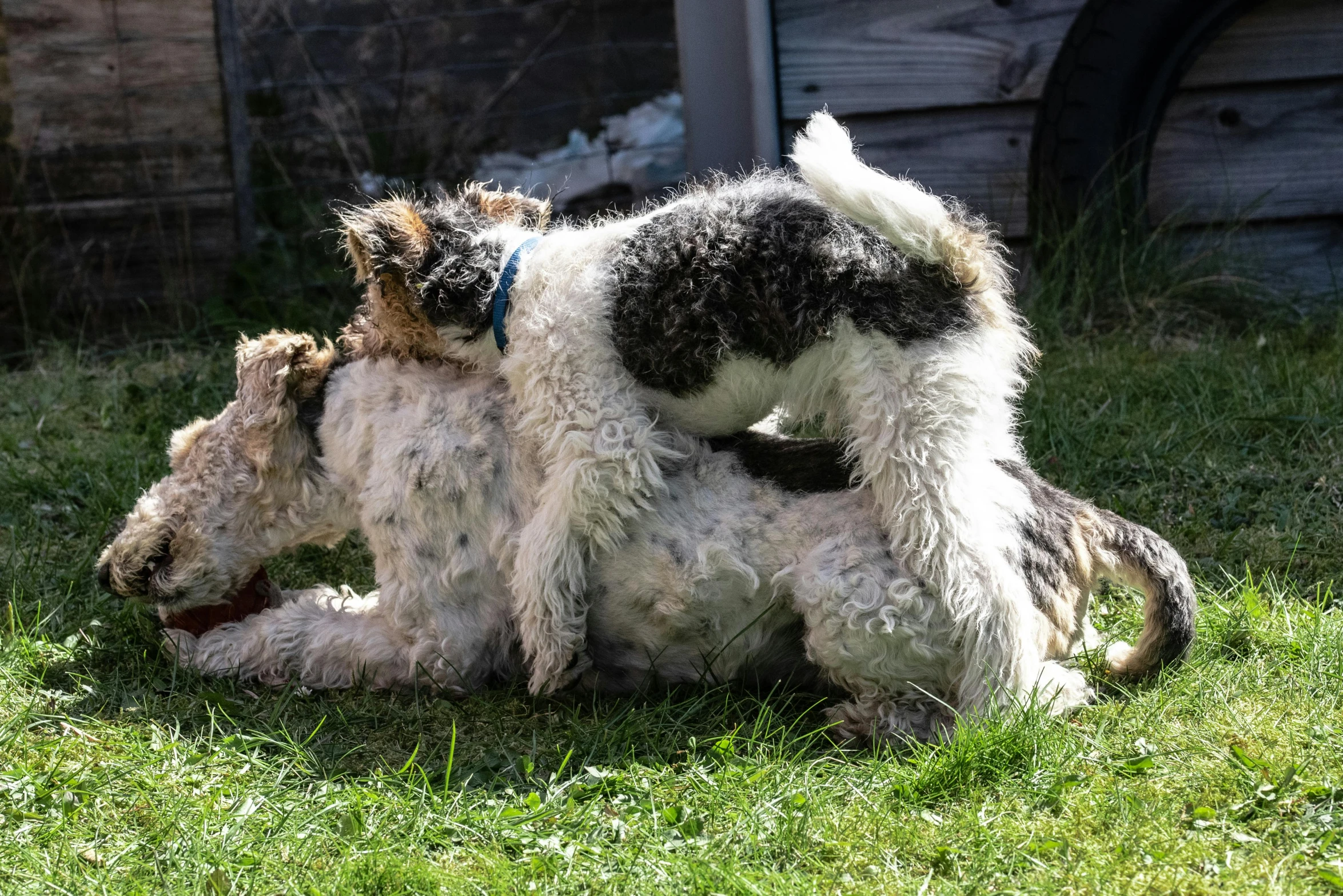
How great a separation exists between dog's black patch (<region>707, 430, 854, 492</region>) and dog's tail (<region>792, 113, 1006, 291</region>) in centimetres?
44

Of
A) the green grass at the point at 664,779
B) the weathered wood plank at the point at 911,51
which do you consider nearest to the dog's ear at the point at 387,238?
the green grass at the point at 664,779

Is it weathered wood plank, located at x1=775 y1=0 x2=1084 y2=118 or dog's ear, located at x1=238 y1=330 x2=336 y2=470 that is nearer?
dog's ear, located at x1=238 y1=330 x2=336 y2=470

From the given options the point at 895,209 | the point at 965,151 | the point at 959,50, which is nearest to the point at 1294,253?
the point at 965,151

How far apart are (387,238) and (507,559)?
0.75m

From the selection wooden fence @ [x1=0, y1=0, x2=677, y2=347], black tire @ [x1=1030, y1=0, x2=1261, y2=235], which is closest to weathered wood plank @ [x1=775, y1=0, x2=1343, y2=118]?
black tire @ [x1=1030, y1=0, x2=1261, y2=235]

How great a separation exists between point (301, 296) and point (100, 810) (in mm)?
3667

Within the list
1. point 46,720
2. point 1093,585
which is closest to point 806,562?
point 1093,585

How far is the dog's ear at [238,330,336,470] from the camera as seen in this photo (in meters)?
3.10

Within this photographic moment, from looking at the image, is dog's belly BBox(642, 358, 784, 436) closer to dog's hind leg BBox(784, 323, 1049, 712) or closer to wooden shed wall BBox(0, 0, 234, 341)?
dog's hind leg BBox(784, 323, 1049, 712)

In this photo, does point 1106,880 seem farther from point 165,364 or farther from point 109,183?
point 109,183

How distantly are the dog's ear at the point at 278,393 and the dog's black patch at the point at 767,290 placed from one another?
37.0 inches

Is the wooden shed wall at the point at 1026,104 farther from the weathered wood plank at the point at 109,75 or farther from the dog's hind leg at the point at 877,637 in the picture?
the dog's hind leg at the point at 877,637

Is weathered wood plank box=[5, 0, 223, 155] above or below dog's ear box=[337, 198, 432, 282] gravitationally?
above

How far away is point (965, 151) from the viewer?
544 cm
